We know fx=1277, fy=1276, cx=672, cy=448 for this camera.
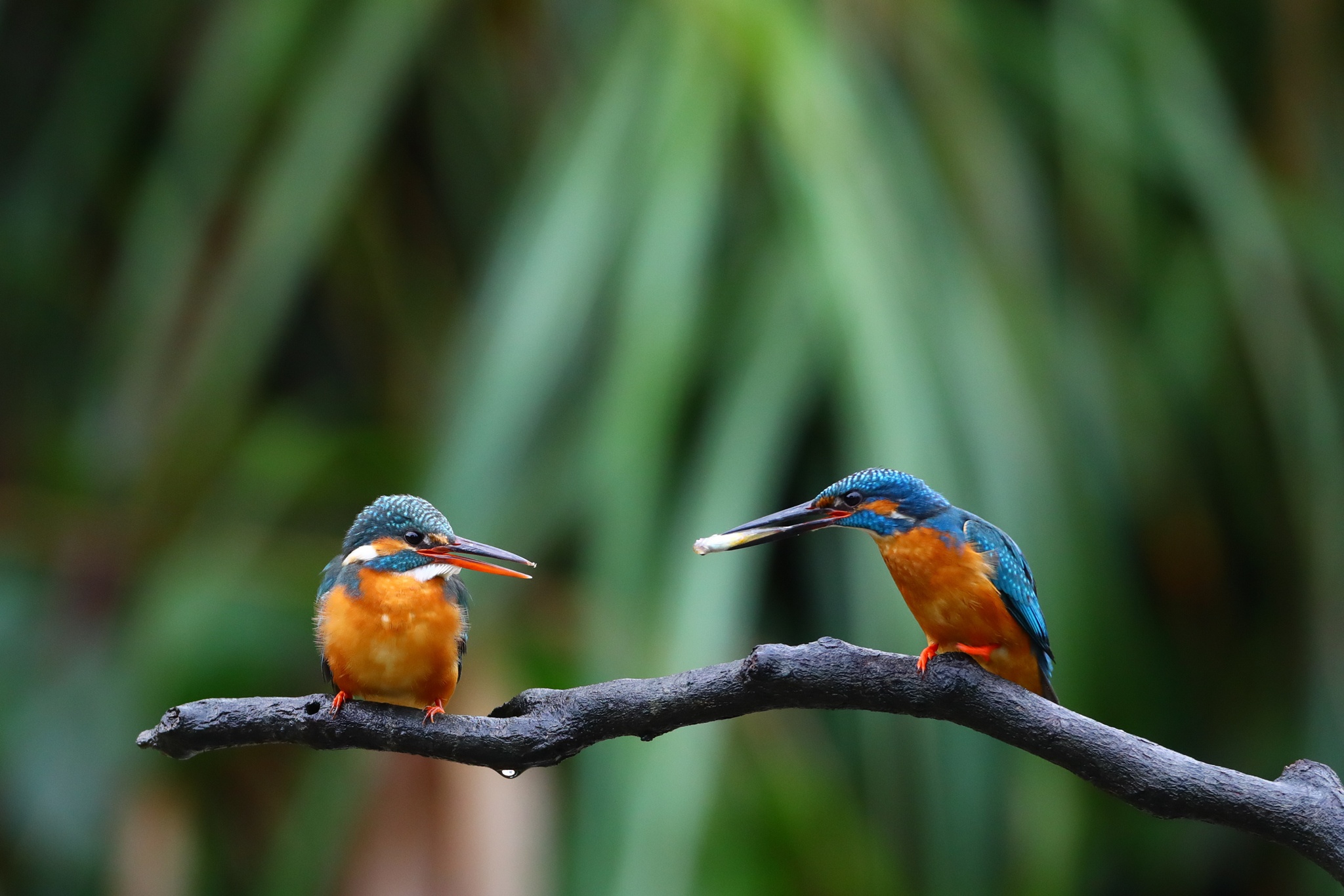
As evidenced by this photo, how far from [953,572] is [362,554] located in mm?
667

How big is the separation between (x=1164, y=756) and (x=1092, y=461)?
346 cm

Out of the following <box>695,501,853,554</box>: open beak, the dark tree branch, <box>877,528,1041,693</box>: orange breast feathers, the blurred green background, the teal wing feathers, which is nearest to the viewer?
<box>695,501,853,554</box>: open beak

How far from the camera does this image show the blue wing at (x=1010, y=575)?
4.74 feet

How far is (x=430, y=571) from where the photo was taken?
1.42 metres

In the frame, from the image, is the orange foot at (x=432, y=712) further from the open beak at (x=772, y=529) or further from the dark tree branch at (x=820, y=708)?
the open beak at (x=772, y=529)

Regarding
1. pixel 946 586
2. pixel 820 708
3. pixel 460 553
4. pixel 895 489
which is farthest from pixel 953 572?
pixel 460 553

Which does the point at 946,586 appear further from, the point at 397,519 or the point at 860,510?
the point at 397,519

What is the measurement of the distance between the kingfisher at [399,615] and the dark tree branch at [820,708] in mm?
207

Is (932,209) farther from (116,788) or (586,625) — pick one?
(116,788)

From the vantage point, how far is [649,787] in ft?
10.6

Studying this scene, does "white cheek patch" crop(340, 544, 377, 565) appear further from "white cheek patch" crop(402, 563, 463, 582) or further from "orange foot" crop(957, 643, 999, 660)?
"orange foot" crop(957, 643, 999, 660)

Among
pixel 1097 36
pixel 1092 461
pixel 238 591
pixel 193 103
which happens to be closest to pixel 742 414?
pixel 1092 461

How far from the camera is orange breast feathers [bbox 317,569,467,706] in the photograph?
142 cm

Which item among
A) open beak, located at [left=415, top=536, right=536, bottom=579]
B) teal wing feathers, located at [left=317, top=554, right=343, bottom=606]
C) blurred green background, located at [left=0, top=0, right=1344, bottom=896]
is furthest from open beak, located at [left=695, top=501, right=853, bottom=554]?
blurred green background, located at [left=0, top=0, right=1344, bottom=896]
